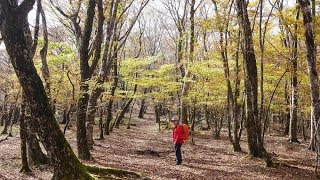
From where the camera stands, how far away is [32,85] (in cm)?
701

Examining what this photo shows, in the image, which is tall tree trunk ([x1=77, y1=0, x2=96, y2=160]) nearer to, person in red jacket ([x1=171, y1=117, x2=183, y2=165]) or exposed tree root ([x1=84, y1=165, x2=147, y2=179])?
person in red jacket ([x1=171, y1=117, x2=183, y2=165])

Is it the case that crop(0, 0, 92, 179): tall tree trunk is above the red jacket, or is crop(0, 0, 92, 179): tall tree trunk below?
above

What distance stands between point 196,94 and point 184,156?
7.13 meters

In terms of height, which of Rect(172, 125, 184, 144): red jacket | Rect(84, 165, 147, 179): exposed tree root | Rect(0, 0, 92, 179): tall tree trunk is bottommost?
Rect(84, 165, 147, 179): exposed tree root

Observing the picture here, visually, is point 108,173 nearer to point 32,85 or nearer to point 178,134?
point 32,85

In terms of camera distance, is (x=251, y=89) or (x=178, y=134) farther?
(x=251, y=89)

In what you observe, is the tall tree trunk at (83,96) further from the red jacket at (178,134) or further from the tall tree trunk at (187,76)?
the tall tree trunk at (187,76)

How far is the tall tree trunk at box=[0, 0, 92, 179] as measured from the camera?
6.97m

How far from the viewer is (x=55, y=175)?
291 inches

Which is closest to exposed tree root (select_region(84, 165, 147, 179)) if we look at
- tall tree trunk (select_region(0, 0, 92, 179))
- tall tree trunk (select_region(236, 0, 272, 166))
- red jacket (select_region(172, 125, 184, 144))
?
tall tree trunk (select_region(0, 0, 92, 179))

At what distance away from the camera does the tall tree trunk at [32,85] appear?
22.9 ft

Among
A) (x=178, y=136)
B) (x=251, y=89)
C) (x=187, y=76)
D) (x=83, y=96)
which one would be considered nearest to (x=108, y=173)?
(x=83, y=96)

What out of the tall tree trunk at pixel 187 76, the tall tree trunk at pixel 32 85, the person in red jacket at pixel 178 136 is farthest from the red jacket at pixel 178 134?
the tall tree trunk at pixel 187 76

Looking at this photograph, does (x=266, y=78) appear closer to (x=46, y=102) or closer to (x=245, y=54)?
(x=245, y=54)
